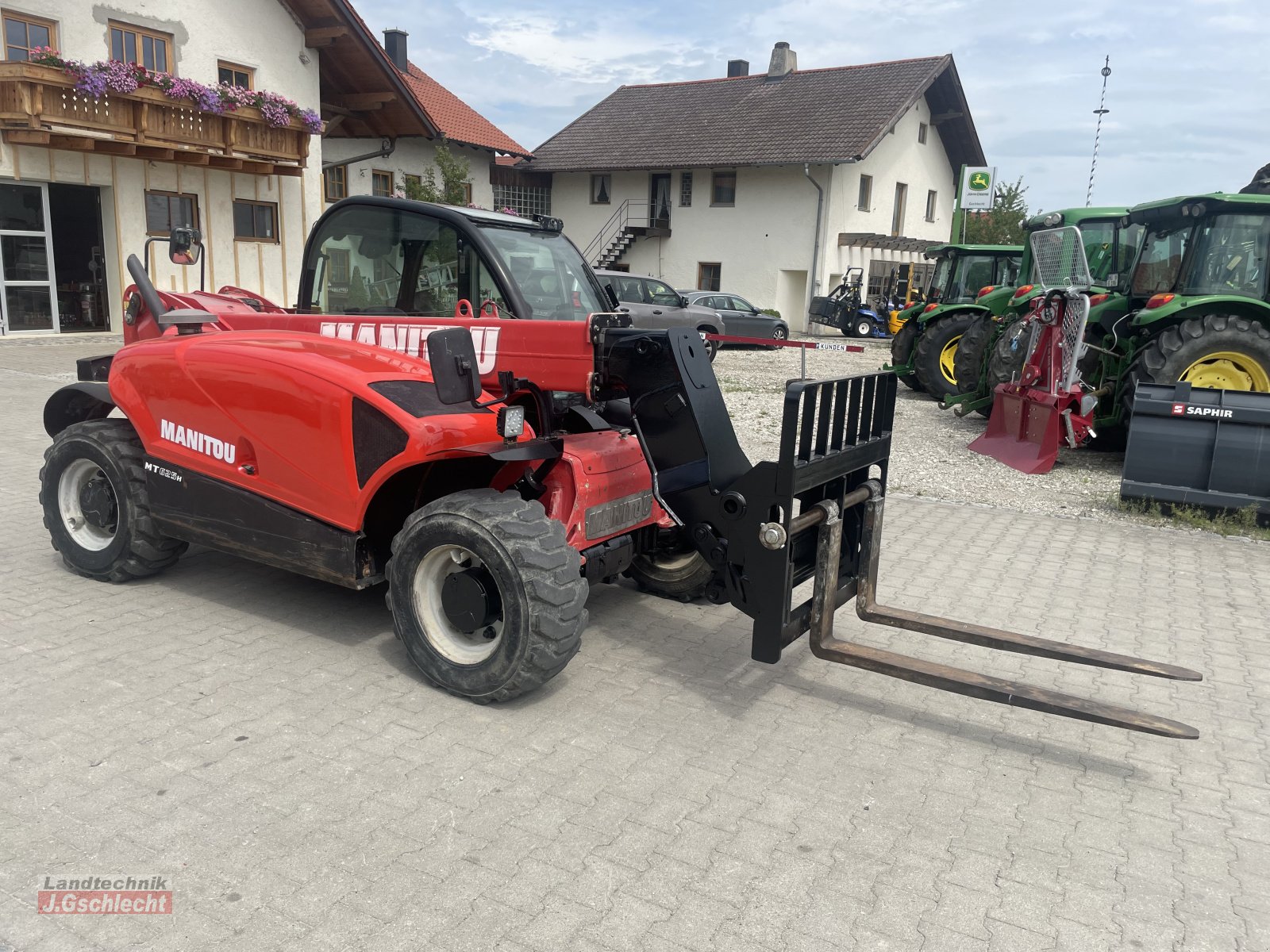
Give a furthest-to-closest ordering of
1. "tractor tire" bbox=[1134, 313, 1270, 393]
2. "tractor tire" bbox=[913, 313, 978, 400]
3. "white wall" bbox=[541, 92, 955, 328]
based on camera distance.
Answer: "white wall" bbox=[541, 92, 955, 328]
"tractor tire" bbox=[913, 313, 978, 400]
"tractor tire" bbox=[1134, 313, 1270, 393]

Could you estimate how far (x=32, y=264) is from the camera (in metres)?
17.9

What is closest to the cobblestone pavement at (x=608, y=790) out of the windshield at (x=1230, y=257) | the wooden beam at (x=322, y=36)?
the windshield at (x=1230, y=257)

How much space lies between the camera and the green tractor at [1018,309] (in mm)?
10723

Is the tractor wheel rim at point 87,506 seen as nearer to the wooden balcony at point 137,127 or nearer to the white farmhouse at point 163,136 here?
the white farmhouse at point 163,136

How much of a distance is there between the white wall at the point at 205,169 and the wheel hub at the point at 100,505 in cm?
1292

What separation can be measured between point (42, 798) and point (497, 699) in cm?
158

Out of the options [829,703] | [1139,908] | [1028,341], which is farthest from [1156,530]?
[1139,908]

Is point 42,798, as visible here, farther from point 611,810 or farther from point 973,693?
point 973,693

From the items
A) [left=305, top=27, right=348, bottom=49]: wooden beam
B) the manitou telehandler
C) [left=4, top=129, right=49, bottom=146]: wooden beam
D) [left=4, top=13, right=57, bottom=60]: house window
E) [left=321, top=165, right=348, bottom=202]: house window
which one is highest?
[left=305, top=27, right=348, bottom=49]: wooden beam

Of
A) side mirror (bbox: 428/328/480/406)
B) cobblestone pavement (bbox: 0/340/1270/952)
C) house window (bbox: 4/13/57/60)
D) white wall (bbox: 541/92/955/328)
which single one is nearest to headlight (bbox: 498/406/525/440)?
side mirror (bbox: 428/328/480/406)

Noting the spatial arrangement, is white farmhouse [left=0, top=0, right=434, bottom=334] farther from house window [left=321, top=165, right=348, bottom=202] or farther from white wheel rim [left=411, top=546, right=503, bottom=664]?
white wheel rim [left=411, top=546, right=503, bottom=664]

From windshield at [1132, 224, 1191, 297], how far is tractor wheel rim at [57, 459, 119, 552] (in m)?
9.76

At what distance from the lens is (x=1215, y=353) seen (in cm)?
901

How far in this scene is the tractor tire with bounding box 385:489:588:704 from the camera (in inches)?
144
